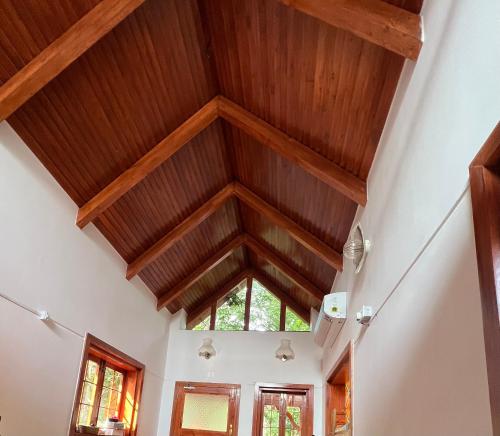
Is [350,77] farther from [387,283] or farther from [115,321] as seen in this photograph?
[115,321]

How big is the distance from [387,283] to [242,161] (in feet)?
9.00

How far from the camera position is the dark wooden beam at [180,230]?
618 centimetres

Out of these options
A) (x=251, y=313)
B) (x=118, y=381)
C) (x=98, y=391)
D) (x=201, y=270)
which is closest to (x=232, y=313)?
(x=251, y=313)

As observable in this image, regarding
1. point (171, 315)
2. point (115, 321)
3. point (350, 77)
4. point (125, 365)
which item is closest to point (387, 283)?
point (350, 77)

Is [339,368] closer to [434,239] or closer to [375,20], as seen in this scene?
[434,239]

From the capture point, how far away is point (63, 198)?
479cm

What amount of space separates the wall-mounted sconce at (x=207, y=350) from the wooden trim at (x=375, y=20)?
573cm

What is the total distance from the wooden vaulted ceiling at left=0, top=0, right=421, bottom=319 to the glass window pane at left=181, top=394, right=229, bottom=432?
2.40 metres

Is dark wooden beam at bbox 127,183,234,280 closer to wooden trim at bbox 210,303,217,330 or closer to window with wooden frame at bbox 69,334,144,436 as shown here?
window with wooden frame at bbox 69,334,144,436

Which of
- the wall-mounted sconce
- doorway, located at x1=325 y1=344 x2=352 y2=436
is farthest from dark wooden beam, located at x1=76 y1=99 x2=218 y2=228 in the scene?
the wall-mounted sconce

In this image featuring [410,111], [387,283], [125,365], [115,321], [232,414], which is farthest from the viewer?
[232,414]

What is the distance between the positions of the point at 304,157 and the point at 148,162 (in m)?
1.58

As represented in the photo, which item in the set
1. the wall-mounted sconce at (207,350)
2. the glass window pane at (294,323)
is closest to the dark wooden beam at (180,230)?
the wall-mounted sconce at (207,350)

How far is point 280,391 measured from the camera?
7.50m
